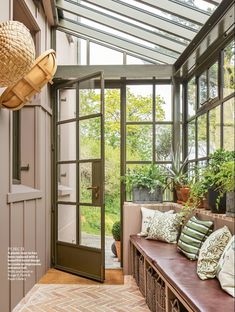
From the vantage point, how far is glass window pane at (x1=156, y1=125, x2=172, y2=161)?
472cm

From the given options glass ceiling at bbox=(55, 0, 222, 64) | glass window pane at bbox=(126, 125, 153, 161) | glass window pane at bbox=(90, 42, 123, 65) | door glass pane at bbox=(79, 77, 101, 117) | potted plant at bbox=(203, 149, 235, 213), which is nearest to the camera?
potted plant at bbox=(203, 149, 235, 213)

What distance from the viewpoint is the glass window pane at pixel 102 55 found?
4609 mm

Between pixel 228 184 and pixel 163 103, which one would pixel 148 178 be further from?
pixel 228 184

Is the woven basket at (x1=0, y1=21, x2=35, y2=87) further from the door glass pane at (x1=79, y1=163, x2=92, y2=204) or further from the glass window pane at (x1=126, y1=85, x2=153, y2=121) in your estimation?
the glass window pane at (x1=126, y1=85, x2=153, y2=121)

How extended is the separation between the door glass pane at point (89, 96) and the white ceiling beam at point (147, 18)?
76 cm

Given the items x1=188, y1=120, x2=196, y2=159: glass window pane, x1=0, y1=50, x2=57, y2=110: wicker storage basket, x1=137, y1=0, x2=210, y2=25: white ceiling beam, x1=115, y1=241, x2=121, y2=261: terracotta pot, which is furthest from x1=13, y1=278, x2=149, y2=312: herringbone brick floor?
x1=137, y1=0, x2=210, y2=25: white ceiling beam

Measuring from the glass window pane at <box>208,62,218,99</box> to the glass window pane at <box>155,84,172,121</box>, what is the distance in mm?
1101

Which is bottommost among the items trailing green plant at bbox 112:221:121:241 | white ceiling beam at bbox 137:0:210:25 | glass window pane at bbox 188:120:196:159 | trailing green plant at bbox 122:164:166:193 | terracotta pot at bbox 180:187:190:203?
trailing green plant at bbox 112:221:121:241

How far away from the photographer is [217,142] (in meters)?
3.16

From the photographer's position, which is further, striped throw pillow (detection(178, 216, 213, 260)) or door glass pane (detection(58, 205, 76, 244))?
door glass pane (detection(58, 205, 76, 244))

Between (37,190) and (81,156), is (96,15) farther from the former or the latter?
(37,190)

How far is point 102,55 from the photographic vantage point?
182 inches

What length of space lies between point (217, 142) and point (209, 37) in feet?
2.97

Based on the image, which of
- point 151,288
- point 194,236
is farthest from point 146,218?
point 194,236
